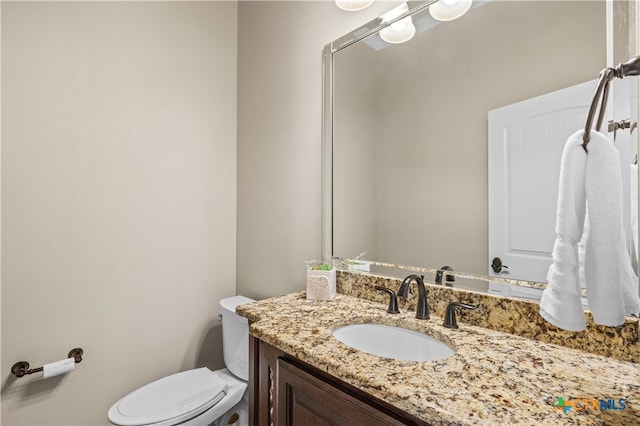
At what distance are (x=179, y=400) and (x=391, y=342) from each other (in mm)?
996

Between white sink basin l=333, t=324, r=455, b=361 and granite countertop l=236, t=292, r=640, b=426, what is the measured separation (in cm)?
3

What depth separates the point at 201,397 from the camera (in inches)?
54.2

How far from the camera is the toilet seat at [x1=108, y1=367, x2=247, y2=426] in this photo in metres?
1.24

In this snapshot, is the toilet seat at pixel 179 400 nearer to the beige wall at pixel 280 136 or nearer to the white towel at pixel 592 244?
the beige wall at pixel 280 136

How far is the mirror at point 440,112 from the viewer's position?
82 cm

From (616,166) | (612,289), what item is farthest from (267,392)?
(616,166)

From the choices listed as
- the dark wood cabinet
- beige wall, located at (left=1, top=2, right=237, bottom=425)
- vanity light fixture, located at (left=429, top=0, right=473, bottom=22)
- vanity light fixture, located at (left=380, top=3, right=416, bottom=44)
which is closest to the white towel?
the dark wood cabinet

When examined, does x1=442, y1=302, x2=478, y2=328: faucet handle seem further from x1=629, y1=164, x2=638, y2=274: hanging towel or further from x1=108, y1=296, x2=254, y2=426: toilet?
x1=108, y1=296, x2=254, y2=426: toilet

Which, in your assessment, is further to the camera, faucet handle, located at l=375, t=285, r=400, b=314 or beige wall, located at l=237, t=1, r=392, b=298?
beige wall, located at l=237, t=1, r=392, b=298

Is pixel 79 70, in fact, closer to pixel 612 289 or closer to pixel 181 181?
pixel 181 181

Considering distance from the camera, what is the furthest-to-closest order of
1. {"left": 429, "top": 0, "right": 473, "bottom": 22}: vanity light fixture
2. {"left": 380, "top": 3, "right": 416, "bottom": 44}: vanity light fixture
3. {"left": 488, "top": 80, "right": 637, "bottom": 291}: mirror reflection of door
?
{"left": 380, "top": 3, "right": 416, "bottom": 44}: vanity light fixture → {"left": 429, "top": 0, "right": 473, "bottom": 22}: vanity light fixture → {"left": 488, "top": 80, "right": 637, "bottom": 291}: mirror reflection of door

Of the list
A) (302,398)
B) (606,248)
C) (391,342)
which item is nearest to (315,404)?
(302,398)

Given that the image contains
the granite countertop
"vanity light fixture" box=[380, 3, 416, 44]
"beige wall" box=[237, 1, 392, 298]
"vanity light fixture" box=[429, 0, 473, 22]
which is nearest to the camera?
the granite countertop

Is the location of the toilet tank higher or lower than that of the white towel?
lower
